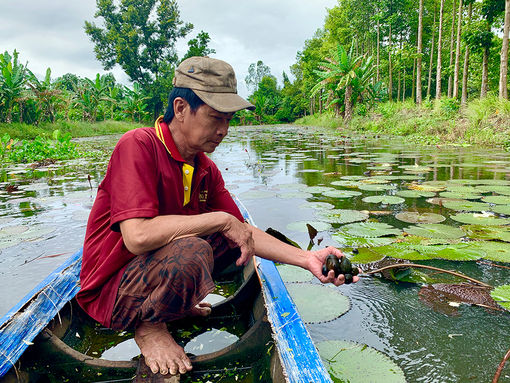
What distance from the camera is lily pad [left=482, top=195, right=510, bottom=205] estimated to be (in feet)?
10.9

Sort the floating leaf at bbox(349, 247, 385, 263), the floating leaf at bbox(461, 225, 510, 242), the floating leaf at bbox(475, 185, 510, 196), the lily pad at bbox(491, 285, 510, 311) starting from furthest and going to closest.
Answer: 1. the floating leaf at bbox(475, 185, 510, 196)
2. the floating leaf at bbox(461, 225, 510, 242)
3. the floating leaf at bbox(349, 247, 385, 263)
4. the lily pad at bbox(491, 285, 510, 311)

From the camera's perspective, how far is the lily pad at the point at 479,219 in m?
2.75

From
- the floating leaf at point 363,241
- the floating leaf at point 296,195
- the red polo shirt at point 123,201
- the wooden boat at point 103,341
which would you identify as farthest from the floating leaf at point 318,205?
the red polo shirt at point 123,201

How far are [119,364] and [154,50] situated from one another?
32.6 m

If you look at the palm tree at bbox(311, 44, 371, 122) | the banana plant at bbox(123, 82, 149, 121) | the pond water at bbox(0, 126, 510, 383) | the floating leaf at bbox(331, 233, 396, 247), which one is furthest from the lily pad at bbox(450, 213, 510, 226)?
the banana plant at bbox(123, 82, 149, 121)

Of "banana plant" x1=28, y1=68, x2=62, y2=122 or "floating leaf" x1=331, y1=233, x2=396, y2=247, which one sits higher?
"banana plant" x1=28, y1=68, x2=62, y2=122

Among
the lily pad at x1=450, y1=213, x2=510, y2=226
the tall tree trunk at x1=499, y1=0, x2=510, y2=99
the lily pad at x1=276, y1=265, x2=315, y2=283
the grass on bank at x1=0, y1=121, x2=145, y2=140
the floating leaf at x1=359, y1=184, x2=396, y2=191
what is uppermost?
the tall tree trunk at x1=499, y1=0, x2=510, y2=99

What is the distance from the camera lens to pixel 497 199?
3.43 metres

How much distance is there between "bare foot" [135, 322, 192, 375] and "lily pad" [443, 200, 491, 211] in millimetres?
2901

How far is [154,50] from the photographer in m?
30.1

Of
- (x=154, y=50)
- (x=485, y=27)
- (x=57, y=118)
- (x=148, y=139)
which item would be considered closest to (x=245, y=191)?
(x=148, y=139)

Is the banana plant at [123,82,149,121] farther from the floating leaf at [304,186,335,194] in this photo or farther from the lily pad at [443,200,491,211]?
the lily pad at [443,200,491,211]

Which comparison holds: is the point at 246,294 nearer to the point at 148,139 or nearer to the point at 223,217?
the point at 223,217

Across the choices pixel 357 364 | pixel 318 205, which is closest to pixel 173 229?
pixel 357 364
